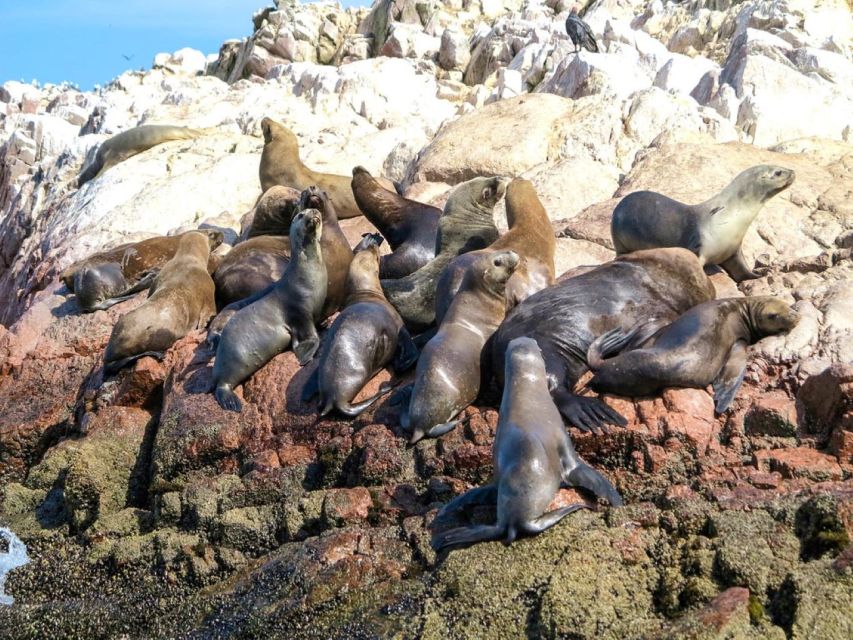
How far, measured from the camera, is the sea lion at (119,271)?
11.1 metres

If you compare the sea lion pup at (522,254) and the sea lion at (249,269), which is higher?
the sea lion pup at (522,254)

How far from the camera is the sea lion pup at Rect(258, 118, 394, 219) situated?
13.2 meters

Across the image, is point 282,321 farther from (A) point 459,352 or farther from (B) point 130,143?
(B) point 130,143

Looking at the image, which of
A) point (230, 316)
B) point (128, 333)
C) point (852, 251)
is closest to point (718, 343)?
point (852, 251)

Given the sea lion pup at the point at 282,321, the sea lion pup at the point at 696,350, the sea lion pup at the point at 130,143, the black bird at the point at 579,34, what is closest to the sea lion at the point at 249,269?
the sea lion pup at the point at 282,321

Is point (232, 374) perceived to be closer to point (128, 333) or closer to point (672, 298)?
point (128, 333)

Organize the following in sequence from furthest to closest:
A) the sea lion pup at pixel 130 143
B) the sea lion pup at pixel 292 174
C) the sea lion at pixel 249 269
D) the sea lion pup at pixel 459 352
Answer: the sea lion pup at pixel 130 143, the sea lion pup at pixel 292 174, the sea lion at pixel 249 269, the sea lion pup at pixel 459 352

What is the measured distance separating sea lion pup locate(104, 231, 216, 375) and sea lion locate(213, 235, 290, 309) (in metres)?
0.14

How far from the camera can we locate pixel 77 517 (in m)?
7.79

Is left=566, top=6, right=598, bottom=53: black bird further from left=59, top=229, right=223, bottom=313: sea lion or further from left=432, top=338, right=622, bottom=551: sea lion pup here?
left=432, top=338, right=622, bottom=551: sea lion pup

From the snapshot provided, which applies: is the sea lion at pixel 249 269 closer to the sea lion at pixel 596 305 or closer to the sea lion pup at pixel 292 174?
the sea lion pup at pixel 292 174

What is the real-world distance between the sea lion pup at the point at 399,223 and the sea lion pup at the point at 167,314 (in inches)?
71.6

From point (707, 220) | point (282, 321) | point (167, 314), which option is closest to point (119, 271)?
point (167, 314)

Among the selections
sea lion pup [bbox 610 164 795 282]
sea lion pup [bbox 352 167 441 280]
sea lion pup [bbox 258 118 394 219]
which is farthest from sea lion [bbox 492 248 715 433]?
sea lion pup [bbox 258 118 394 219]
